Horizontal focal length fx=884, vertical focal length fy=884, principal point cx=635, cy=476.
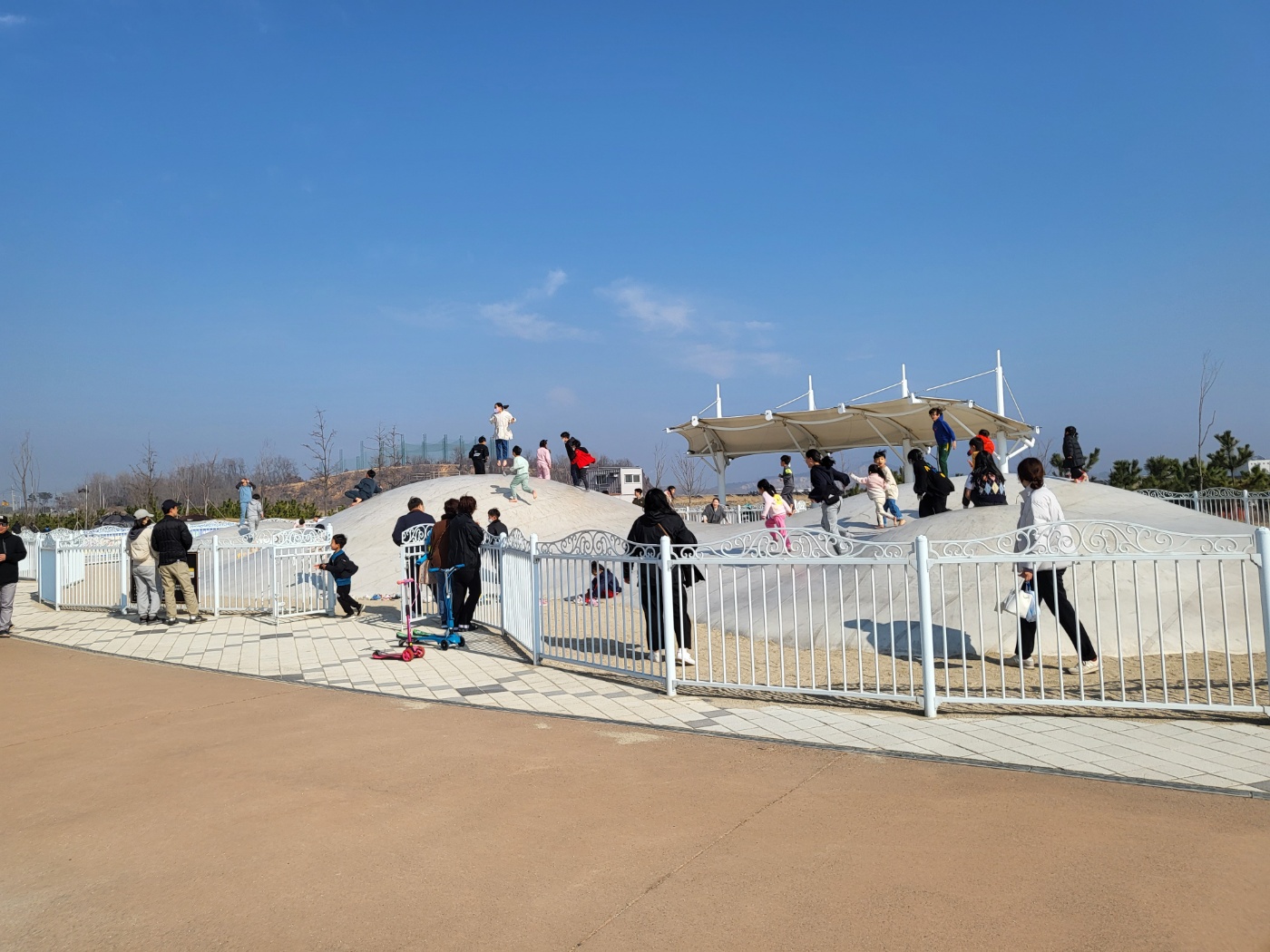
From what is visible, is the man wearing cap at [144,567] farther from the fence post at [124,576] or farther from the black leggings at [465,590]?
the black leggings at [465,590]

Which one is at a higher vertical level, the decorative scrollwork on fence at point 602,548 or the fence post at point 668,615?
the decorative scrollwork on fence at point 602,548

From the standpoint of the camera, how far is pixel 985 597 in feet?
33.4

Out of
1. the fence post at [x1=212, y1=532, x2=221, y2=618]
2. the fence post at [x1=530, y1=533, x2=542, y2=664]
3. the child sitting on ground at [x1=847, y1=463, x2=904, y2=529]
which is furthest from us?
the child sitting on ground at [x1=847, y1=463, x2=904, y2=529]

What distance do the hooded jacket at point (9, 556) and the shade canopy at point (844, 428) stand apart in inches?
719

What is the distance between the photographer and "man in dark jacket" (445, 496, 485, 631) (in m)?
11.5

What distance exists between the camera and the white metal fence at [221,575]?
1407cm

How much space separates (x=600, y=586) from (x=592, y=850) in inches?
233

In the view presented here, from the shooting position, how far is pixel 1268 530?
6.16m

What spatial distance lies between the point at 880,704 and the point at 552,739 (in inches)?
111

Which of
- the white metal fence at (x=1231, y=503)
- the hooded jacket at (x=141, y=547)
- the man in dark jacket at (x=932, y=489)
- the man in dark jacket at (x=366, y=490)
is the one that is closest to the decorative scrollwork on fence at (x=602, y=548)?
the man in dark jacket at (x=932, y=489)

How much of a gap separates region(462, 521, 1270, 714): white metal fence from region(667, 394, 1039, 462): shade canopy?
12985 millimetres

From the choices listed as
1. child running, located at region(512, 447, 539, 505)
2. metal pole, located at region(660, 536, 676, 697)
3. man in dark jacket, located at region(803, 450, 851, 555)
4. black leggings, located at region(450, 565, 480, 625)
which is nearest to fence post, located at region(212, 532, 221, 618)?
black leggings, located at region(450, 565, 480, 625)

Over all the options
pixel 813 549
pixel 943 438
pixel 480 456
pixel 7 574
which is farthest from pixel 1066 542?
pixel 480 456

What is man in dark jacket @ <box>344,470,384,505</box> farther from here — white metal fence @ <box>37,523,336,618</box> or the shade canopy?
the shade canopy
